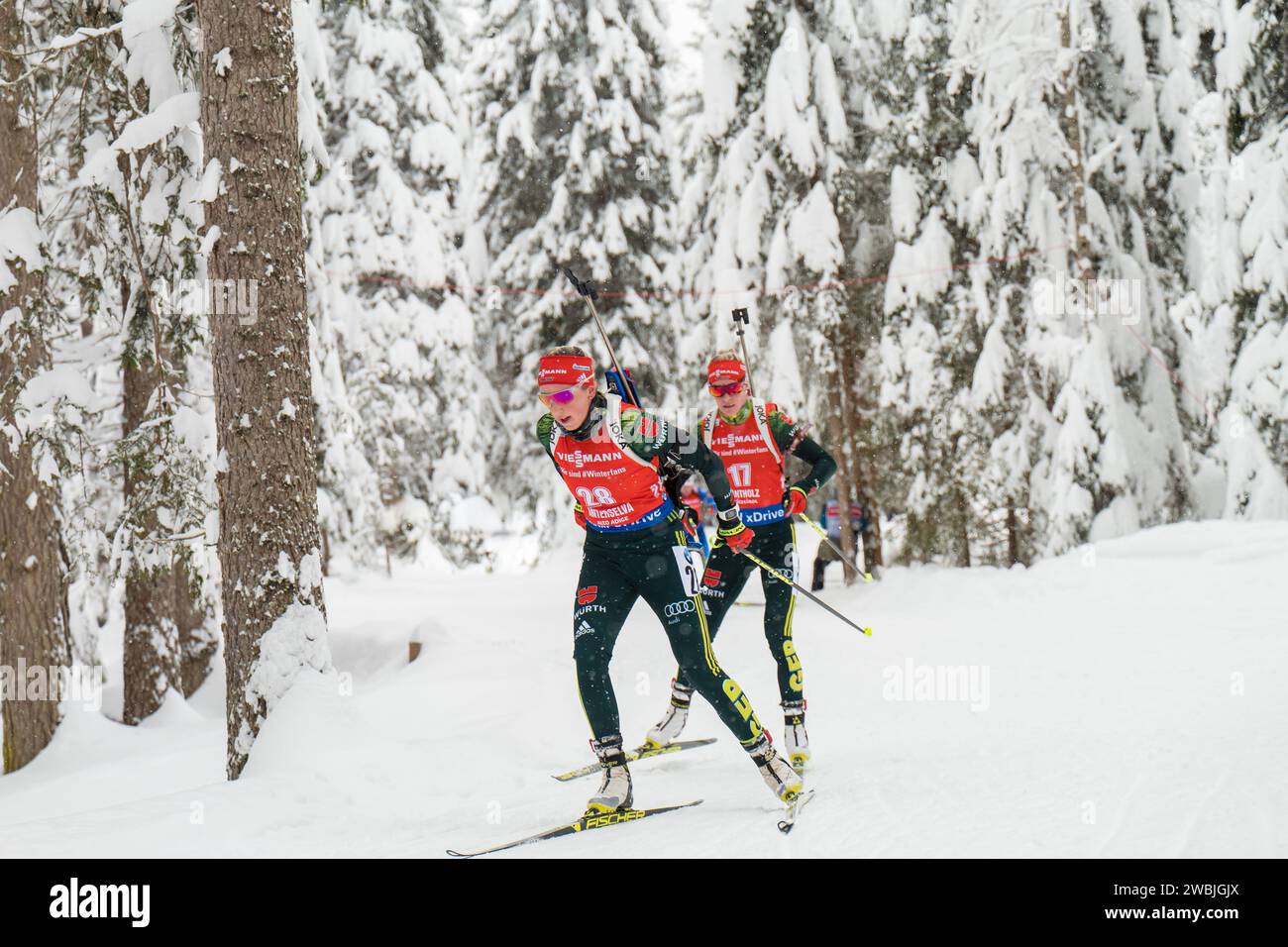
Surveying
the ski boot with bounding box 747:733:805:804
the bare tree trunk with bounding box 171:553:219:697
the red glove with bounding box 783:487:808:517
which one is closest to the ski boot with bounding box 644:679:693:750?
the red glove with bounding box 783:487:808:517

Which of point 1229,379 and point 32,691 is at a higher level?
point 1229,379

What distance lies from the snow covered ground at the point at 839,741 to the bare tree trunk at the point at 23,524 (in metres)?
0.47

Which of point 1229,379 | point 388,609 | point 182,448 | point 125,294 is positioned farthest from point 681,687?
point 1229,379

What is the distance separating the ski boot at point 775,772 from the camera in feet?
17.0

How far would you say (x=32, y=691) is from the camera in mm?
9672

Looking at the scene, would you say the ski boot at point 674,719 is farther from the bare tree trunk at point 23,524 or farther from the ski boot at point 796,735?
the bare tree trunk at point 23,524

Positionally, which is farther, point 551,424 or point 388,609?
point 388,609

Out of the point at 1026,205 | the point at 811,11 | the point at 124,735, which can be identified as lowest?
the point at 124,735

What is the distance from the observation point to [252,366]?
240 inches

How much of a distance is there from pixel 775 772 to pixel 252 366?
3718 millimetres

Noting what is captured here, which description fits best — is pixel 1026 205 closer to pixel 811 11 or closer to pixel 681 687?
pixel 811 11

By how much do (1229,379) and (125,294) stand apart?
14.3 meters
